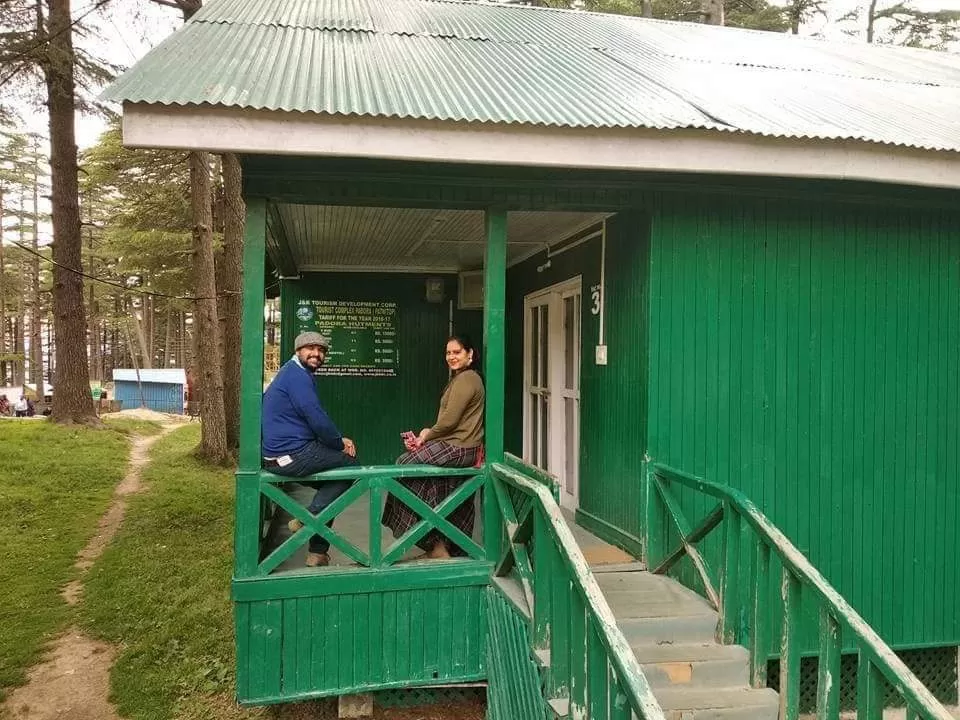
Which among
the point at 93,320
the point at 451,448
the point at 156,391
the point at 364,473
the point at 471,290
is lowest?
the point at 156,391

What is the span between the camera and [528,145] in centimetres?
380

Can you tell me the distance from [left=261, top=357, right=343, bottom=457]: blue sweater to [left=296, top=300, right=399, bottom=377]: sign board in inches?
166

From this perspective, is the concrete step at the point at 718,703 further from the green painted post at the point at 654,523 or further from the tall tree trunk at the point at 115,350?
the tall tree trunk at the point at 115,350

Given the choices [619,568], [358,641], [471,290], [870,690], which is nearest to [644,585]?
[619,568]

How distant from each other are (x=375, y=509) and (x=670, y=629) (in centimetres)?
175

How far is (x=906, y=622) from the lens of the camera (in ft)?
16.0

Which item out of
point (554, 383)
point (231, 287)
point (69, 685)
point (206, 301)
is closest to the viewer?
point (69, 685)

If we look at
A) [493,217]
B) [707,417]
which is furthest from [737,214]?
[493,217]

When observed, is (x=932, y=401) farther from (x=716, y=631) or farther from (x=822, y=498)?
(x=716, y=631)

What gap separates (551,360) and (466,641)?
9.70 ft

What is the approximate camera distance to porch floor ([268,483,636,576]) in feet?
14.6

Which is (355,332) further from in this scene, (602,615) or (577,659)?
(602,615)

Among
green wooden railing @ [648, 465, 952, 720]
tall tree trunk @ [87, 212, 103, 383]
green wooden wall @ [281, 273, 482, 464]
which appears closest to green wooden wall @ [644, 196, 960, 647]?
green wooden railing @ [648, 465, 952, 720]

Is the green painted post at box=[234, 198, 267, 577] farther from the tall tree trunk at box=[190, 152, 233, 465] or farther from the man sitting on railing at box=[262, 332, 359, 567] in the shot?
the tall tree trunk at box=[190, 152, 233, 465]
